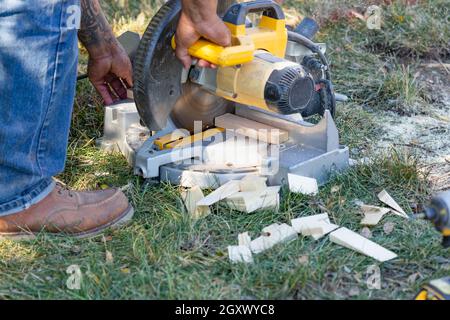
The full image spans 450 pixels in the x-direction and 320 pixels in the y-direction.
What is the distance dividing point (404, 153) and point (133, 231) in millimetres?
1190

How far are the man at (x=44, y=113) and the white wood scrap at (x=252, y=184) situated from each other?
428 mm

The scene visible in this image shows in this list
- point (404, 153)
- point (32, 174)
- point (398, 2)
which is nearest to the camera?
point (32, 174)

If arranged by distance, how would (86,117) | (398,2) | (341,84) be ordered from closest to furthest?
(86,117), (341,84), (398,2)

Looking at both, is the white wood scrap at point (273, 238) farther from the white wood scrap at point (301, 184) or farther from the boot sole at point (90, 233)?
the boot sole at point (90, 233)

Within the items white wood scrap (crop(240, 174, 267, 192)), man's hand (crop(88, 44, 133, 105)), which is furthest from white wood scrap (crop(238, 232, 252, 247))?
man's hand (crop(88, 44, 133, 105))

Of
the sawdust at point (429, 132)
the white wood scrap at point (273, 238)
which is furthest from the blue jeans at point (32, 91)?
the sawdust at point (429, 132)

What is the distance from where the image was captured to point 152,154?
2.88m

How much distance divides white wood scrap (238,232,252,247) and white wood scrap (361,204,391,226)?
0.44 meters

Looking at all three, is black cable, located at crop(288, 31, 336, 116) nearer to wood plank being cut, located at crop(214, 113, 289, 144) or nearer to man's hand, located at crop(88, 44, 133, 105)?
wood plank being cut, located at crop(214, 113, 289, 144)

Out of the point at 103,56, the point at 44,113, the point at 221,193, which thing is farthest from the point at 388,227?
the point at 103,56

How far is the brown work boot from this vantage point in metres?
2.52

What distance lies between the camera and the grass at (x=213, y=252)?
7.36 feet
